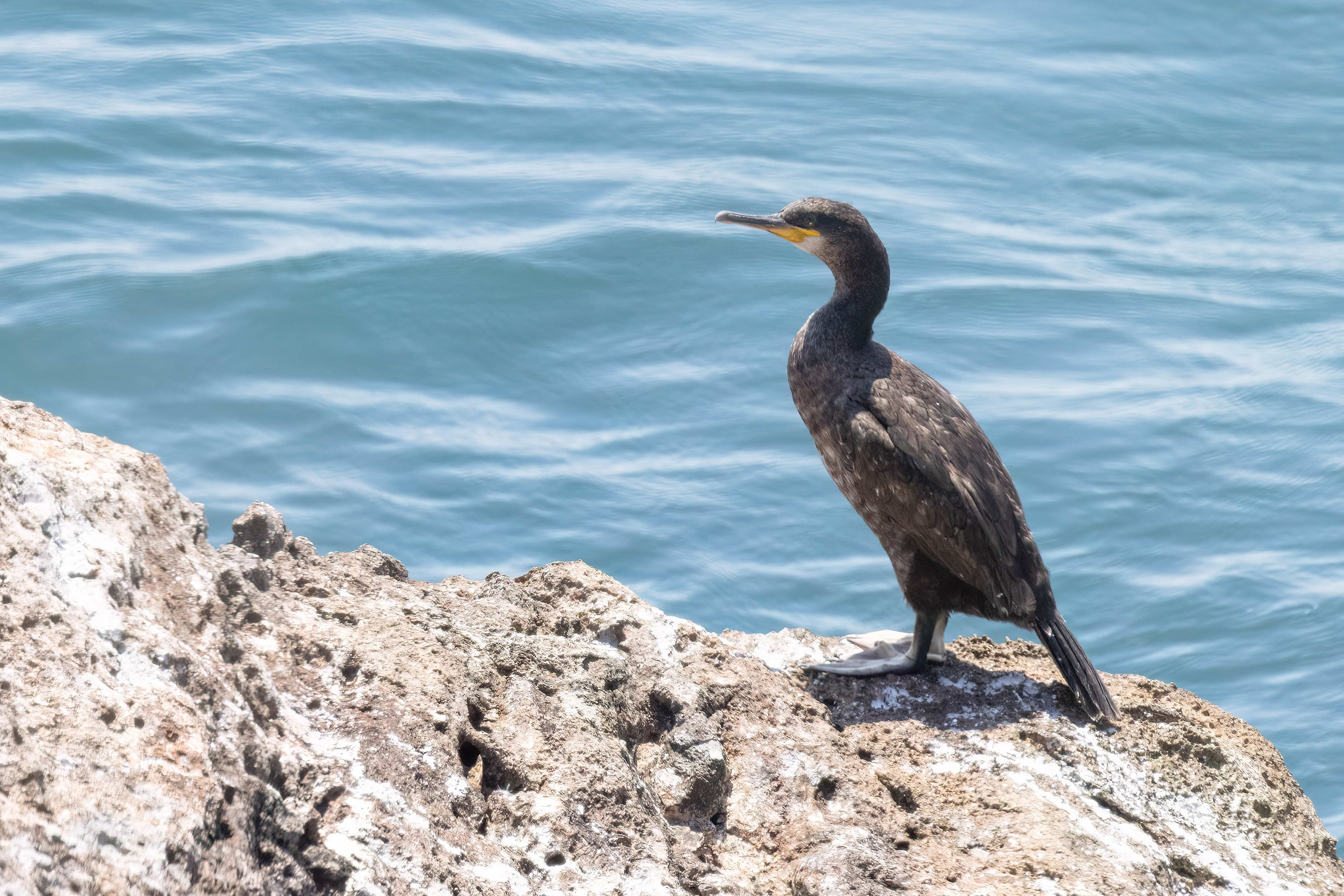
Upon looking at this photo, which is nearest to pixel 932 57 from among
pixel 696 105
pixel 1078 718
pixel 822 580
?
pixel 696 105

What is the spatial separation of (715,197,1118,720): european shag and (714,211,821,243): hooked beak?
46mm

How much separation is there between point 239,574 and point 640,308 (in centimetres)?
747

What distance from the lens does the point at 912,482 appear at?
370cm

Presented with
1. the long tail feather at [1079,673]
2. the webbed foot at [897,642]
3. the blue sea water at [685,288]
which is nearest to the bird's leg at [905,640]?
the webbed foot at [897,642]

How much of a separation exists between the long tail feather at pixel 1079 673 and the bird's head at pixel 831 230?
130cm

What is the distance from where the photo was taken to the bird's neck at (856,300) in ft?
13.6

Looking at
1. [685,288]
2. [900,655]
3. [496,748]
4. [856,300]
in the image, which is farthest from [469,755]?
[685,288]

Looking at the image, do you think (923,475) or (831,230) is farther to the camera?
(831,230)

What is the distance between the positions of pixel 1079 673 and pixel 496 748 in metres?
1.56

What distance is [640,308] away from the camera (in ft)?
33.0

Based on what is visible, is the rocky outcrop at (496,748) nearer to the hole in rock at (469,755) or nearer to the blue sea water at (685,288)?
the hole in rock at (469,755)

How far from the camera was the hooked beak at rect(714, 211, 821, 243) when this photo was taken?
4.27m

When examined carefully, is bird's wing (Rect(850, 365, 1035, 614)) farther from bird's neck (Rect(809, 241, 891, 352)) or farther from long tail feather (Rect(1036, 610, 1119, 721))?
bird's neck (Rect(809, 241, 891, 352))

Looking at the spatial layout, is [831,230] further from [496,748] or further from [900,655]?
[496,748]
